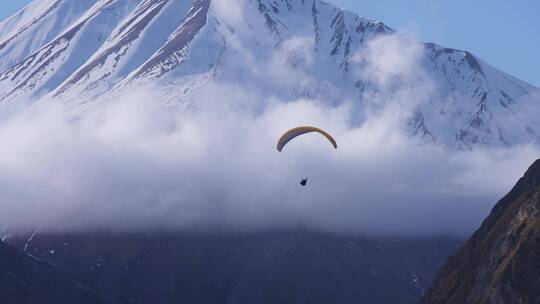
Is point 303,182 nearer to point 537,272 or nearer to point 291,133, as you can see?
point 291,133

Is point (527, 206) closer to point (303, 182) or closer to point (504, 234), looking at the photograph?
point (504, 234)

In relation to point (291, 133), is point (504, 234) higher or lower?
higher

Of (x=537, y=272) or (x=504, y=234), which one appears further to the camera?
(x=504, y=234)

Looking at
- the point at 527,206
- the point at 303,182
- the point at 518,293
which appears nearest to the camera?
the point at 303,182

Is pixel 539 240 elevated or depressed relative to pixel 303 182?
elevated

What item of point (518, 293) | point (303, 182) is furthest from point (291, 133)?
point (518, 293)

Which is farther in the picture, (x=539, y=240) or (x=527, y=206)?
(x=527, y=206)

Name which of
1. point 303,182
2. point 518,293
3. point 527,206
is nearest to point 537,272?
point 518,293

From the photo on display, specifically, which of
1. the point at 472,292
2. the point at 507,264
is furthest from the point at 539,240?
the point at 472,292

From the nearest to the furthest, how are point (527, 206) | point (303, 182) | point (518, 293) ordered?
1. point (303, 182)
2. point (518, 293)
3. point (527, 206)
